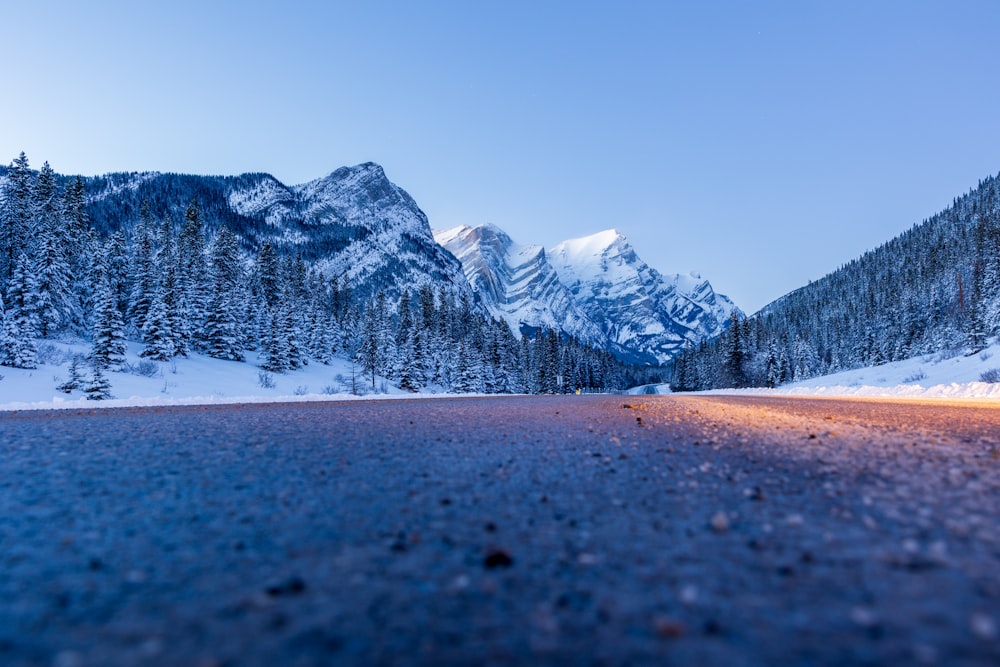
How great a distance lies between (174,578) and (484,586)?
4.58 feet

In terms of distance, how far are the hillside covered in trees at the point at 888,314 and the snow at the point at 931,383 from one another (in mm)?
6079

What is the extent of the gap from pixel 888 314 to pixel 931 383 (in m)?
76.8

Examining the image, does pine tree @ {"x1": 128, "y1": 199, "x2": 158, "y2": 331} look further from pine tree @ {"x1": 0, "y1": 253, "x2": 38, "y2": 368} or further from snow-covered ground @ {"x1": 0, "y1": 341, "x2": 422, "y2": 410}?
pine tree @ {"x1": 0, "y1": 253, "x2": 38, "y2": 368}

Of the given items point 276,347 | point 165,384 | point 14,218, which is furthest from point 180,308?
point 165,384

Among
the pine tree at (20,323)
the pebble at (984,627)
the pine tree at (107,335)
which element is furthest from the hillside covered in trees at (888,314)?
the pine tree at (20,323)

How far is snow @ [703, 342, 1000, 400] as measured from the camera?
54.2 ft

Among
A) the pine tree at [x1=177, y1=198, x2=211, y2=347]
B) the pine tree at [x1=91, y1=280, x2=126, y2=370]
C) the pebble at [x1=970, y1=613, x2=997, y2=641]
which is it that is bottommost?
the pebble at [x1=970, y1=613, x2=997, y2=641]

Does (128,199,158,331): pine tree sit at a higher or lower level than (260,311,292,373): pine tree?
higher

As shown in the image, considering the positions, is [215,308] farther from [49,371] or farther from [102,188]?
[102,188]

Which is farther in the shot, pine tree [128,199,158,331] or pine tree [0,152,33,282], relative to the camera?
pine tree [128,199,158,331]

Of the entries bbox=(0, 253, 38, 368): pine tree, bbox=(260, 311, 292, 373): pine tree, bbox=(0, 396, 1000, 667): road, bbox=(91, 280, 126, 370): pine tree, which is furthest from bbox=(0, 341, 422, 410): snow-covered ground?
bbox=(0, 396, 1000, 667): road

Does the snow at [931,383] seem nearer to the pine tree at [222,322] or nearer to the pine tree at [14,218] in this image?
the pine tree at [222,322]

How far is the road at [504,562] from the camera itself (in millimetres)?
1610

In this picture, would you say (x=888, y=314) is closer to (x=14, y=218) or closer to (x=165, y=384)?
(x=165, y=384)
